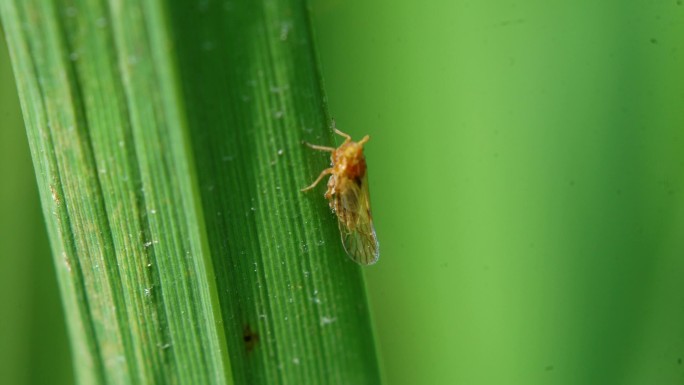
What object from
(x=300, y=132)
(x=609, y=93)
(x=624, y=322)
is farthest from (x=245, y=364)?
(x=609, y=93)

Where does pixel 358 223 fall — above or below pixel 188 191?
below

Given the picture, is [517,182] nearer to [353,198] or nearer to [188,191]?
[353,198]

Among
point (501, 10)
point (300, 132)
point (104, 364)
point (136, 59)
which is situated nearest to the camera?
point (136, 59)

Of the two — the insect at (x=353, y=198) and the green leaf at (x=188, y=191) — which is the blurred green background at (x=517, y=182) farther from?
the green leaf at (x=188, y=191)

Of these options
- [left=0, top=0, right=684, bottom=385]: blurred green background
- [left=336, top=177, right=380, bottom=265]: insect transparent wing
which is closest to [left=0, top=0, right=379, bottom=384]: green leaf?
[left=336, top=177, right=380, bottom=265]: insect transparent wing

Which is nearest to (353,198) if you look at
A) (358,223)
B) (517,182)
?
(358,223)

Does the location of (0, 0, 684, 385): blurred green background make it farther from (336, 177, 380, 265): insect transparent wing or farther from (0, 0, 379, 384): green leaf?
(0, 0, 379, 384): green leaf

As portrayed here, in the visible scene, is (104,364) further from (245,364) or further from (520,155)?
(520,155)
